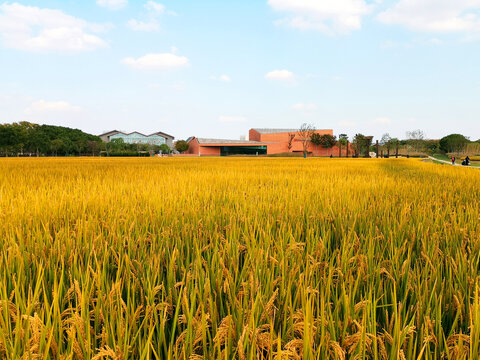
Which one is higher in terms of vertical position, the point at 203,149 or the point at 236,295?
the point at 203,149

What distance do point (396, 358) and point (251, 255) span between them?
678mm

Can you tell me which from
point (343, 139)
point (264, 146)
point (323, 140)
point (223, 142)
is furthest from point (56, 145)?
point (343, 139)

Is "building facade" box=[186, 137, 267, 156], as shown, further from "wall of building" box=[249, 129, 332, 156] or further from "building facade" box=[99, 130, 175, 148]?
"building facade" box=[99, 130, 175, 148]

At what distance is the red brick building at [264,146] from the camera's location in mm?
82438

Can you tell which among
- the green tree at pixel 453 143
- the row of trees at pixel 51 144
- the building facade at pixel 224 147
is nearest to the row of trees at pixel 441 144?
the green tree at pixel 453 143

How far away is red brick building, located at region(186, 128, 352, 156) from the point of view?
270 ft

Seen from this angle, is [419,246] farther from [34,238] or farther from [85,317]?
[34,238]

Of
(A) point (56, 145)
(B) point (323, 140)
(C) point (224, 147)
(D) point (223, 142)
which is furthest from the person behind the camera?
(C) point (224, 147)

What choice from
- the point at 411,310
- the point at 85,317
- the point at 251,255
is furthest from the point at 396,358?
the point at 85,317

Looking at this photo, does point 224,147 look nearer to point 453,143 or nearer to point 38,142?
point 38,142

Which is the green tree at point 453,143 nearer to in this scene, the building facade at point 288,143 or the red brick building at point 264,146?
the red brick building at point 264,146

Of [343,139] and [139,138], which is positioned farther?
[139,138]

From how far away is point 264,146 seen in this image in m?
83.6

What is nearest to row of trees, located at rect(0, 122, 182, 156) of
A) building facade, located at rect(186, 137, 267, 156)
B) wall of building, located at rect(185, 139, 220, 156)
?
wall of building, located at rect(185, 139, 220, 156)
